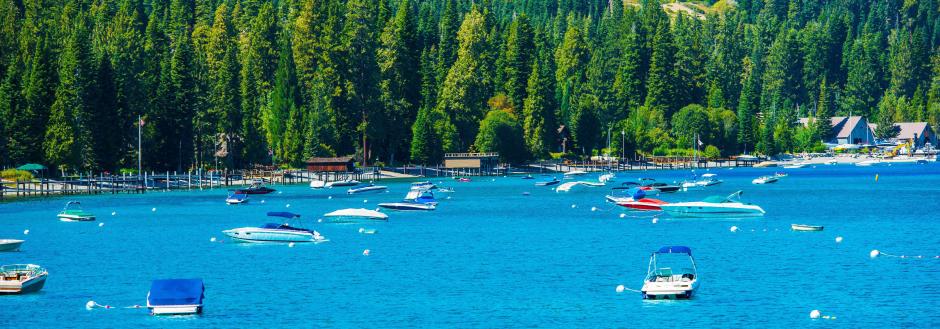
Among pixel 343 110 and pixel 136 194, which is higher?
pixel 343 110

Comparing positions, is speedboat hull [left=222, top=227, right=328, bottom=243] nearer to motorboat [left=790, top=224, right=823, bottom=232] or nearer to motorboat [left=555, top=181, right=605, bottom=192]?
motorboat [left=790, top=224, right=823, bottom=232]

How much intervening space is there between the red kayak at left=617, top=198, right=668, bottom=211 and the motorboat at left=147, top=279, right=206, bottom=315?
6544 centimetres

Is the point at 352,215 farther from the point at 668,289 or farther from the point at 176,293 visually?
the point at 668,289

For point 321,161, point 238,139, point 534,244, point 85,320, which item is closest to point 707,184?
point 321,161

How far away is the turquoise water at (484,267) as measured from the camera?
181 ft

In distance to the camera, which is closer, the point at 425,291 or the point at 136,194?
the point at 425,291

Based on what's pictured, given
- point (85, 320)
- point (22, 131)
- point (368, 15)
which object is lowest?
point (85, 320)

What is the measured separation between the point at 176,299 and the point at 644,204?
67.6 meters

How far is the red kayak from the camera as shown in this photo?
114m

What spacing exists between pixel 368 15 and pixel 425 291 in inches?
4962

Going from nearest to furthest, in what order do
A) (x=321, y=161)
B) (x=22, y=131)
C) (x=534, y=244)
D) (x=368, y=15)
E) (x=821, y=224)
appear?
→ (x=534, y=244) < (x=821, y=224) < (x=22, y=131) < (x=321, y=161) < (x=368, y=15)

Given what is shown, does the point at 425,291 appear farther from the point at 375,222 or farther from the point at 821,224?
the point at 821,224

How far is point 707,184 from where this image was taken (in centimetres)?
15938

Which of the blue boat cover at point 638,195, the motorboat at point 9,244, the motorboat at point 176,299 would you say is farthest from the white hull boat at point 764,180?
the motorboat at point 176,299
